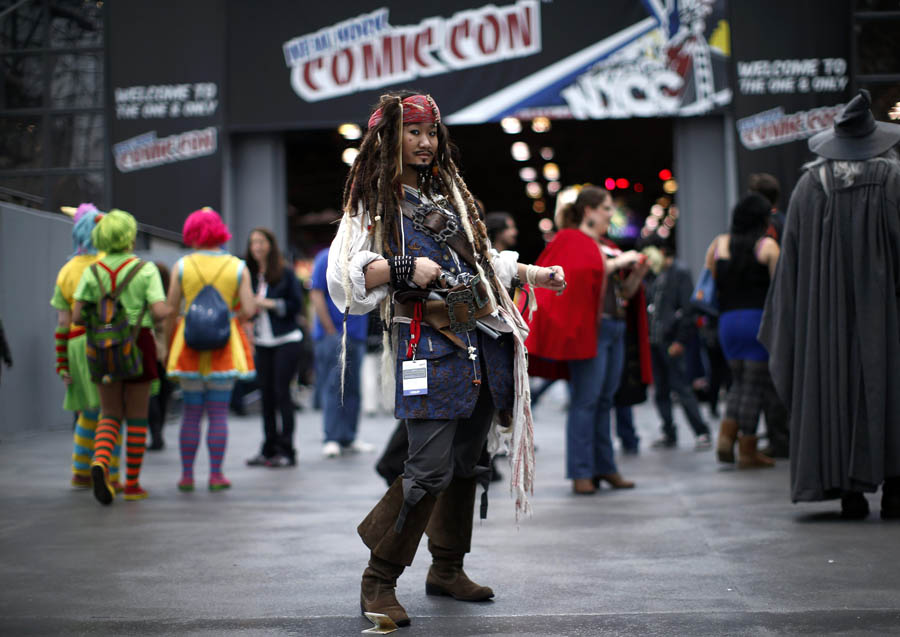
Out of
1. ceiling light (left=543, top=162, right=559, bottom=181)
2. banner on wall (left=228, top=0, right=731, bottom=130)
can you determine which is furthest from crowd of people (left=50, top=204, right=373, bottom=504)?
ceiling light (left=543, top=162, right=559, bottom=181)

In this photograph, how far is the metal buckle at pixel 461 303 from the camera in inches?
162

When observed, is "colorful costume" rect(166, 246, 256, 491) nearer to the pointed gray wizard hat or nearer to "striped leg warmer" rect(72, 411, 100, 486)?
"striped leg warmer" rect(72, 411, 100, 486)

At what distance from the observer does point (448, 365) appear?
412cm

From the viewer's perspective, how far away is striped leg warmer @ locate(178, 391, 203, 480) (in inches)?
307

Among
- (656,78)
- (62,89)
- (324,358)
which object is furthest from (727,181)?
(62,89)

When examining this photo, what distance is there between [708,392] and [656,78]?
185 inches

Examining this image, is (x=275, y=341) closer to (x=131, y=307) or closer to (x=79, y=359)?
(x=79, y=359)

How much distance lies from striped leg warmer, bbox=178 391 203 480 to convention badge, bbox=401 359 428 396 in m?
3.98

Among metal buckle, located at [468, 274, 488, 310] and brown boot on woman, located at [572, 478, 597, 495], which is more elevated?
metal buckle, located at [468, 274, 488, 310]

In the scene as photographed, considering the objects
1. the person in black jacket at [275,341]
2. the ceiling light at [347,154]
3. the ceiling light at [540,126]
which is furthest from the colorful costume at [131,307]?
the ceiling light at [540,126]

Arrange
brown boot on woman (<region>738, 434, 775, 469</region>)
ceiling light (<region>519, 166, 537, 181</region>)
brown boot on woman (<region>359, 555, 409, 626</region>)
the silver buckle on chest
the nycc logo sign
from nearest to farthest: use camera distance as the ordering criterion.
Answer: brown boot on woman (<region>359, 555, 409, 626</region>)
the silver buckle on chest
brown boot on woman (<region>738, 434, 775, 469</region>)
the nycc logo sign
ceiling light (<region>519, 166, 537, 181</region>)

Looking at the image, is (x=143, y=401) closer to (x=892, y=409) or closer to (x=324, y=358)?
(x=324, y=358)

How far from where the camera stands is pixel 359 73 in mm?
16375

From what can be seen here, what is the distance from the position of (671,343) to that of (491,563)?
218 inches
